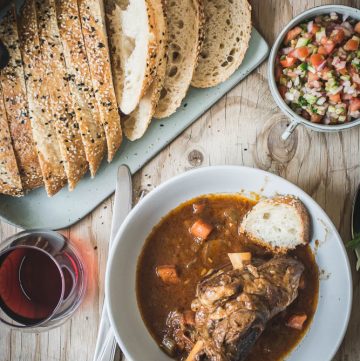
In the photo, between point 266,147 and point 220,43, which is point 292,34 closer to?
point 220,43

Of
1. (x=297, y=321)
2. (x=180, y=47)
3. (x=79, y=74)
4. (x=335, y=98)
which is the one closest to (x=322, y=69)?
(x=335, y=98)

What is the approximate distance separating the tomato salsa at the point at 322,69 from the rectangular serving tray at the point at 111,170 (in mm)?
256

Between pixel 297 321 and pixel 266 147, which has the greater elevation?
pixel 266 147

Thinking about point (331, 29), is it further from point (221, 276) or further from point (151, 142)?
point (221, 276)

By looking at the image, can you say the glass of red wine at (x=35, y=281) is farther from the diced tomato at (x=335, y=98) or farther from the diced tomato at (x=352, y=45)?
the diced tomato at (x=352, y=45)

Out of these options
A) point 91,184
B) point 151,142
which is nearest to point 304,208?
point 151,142

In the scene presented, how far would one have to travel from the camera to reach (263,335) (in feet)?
12.0

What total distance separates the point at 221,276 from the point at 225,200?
0.62 meters

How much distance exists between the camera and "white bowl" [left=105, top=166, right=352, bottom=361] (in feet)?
11.5

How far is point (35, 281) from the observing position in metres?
3.59

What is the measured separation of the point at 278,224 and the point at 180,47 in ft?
4.36

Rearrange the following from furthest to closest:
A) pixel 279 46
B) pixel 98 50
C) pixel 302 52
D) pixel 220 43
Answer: pixel 220 43 < pixel 279 46 < pixel 302 52 < pixel 98 50

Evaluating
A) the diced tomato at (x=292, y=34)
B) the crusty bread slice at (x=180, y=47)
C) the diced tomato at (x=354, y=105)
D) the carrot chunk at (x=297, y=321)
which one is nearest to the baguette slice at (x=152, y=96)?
the crusty bread slice at (x=180, y=47)

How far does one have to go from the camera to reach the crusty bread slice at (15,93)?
11.5 ft
